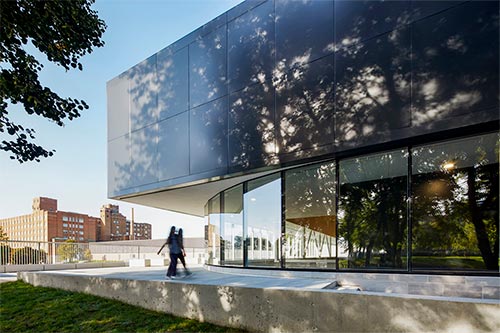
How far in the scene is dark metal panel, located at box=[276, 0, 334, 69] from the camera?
971 cm

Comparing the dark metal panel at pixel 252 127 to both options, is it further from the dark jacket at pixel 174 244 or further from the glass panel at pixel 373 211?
the dark jacket at pixel 174 244

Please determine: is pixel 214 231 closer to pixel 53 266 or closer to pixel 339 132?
pixel 339 132

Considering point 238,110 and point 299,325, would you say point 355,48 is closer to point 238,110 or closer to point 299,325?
point 238,110

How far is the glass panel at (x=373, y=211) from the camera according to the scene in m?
8.83

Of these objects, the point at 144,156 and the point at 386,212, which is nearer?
the point at 386,212

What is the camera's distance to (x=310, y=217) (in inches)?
425

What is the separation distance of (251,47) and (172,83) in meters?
3.93

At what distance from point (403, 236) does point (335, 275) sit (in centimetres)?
216

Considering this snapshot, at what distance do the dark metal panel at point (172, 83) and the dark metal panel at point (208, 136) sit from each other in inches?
36.1

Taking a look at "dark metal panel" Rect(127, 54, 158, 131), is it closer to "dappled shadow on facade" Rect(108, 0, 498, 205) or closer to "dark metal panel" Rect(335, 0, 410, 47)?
"dappled shadow on facade" Rect(108, 0, 498, 205)

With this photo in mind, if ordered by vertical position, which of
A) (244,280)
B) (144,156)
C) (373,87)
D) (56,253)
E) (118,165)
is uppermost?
(373,87)

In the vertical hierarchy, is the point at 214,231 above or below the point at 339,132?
below

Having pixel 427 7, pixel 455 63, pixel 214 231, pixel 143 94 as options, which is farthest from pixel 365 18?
pixel 214 231

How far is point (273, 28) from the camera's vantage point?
10852mm
